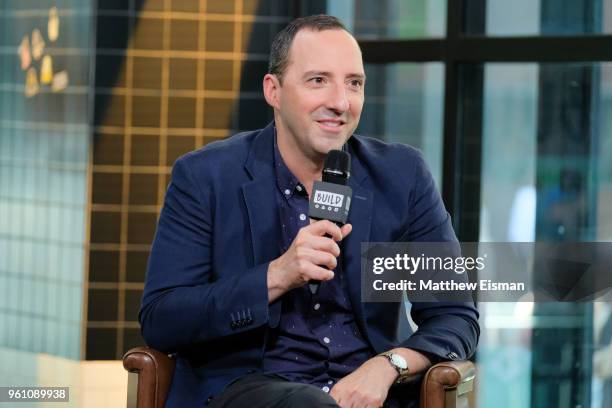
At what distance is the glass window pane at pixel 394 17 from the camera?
4.73m

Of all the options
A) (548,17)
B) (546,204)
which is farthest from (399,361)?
(548,17)

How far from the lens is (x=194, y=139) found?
510 centimetres

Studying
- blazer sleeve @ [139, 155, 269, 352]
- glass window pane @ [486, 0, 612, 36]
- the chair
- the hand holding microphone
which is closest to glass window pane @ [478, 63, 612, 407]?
glass window pane @ [486, 0, 612, 36]

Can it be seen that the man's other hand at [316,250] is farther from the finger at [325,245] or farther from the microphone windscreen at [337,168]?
the microphone windscreen at [337,168]

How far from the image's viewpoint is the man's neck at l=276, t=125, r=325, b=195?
260 centimetres

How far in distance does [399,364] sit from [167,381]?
52cm

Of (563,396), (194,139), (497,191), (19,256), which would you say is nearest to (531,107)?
(497,191)

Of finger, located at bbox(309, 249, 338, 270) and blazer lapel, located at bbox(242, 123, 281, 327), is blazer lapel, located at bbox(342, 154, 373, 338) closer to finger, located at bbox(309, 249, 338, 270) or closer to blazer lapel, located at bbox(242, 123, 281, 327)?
blazer lapel, located at bbox(242, 123, 281, 327)

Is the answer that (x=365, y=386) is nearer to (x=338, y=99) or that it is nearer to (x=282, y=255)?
(x=282, y=255)

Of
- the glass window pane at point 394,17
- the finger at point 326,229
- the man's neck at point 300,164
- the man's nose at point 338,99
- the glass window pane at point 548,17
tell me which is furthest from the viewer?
the glass window pane at point 394,17

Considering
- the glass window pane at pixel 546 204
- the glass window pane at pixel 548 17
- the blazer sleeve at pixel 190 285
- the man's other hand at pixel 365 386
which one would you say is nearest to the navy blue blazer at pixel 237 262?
the blazer sleeve at pixel 190 285

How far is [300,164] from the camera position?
2.61m

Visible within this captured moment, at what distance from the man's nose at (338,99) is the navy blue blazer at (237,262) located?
0.20 metres

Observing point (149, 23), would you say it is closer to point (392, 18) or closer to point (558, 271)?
point (392, 18)
